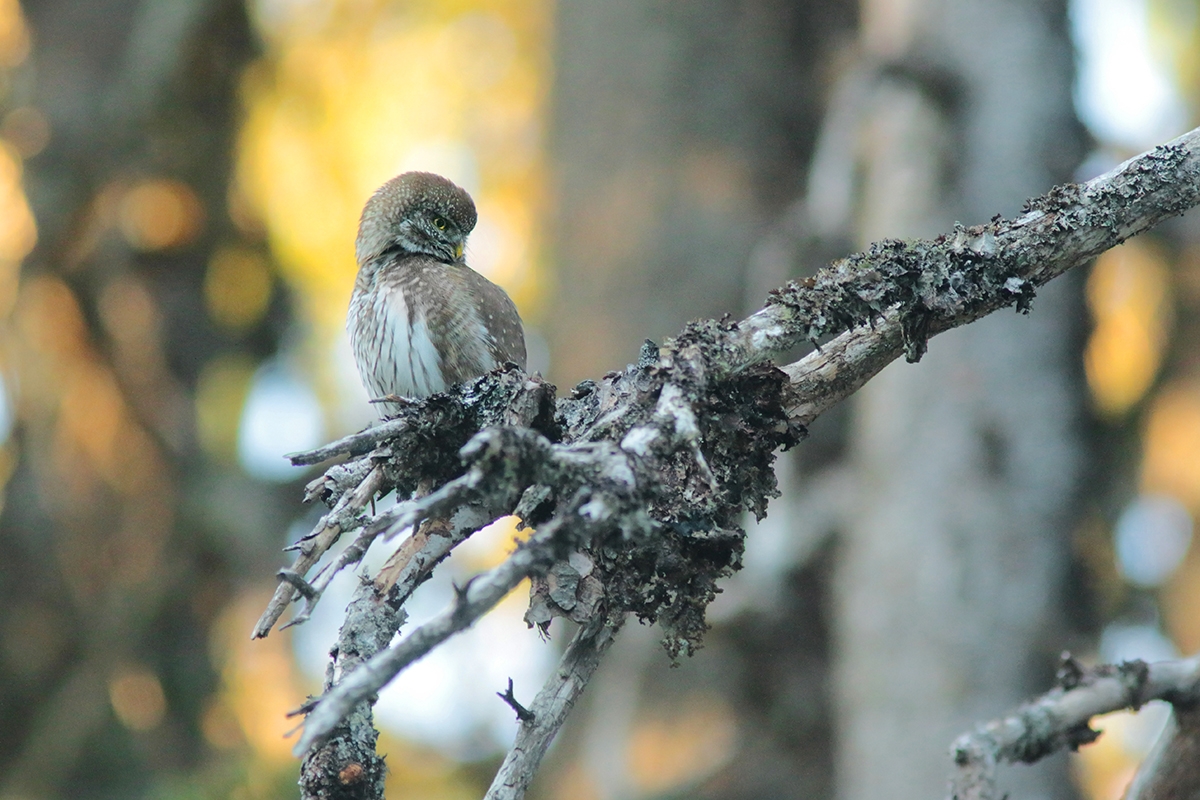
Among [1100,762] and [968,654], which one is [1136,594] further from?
[1100,762]

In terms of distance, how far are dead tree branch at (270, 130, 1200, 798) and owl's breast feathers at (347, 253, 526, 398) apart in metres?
1.75

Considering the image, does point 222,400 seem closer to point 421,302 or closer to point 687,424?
point 421,302

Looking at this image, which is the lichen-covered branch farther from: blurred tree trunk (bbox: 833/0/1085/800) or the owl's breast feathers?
blurred tree trunk (bbox: 833/0/1085/800)

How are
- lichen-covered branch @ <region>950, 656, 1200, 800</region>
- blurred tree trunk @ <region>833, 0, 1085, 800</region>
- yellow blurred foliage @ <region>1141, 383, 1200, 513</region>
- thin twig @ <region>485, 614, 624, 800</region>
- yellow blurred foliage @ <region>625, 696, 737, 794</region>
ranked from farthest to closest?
yellow blurred foliage @ <region>1141, 383, 1200, 513</region>
yellow blurred foliage @ <region>625, 696, 737, 794</region>
blurred tree trunk @ <region>833, 0, 1085, 800</region>
thin twig @ <region>485, 614, 624, 800</region>
lichen-covered branch @ <region>950, 656, 1200, 800</region>

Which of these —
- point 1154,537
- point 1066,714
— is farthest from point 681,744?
point 1066,714

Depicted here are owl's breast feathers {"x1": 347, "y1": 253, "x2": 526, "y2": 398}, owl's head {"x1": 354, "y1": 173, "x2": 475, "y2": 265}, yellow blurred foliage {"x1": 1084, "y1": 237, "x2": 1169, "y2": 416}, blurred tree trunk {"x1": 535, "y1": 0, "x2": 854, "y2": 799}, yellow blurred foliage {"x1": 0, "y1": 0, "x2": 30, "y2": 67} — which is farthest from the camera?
yellow blurred foliage {"x1": 0, "y1": 0, "x2": 30, "y2": 67}

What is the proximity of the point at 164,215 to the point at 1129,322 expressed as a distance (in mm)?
7351

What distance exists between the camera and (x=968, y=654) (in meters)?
4.75

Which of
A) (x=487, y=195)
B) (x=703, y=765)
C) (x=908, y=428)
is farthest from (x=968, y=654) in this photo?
(x=487, y=195)

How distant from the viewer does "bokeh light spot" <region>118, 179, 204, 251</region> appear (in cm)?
891

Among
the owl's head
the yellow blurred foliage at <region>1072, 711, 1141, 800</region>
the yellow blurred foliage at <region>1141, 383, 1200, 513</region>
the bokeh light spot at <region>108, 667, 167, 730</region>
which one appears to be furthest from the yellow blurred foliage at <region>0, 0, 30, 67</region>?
the yellow blurred foliage at <region>1072, 711, 1141, 800</region>

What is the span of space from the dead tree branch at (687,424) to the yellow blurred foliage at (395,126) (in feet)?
27.7

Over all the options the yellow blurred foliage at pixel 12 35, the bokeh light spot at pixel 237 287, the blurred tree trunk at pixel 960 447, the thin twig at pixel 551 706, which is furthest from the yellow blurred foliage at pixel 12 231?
the thin twig at pixel 551 706

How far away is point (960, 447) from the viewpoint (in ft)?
16.4
